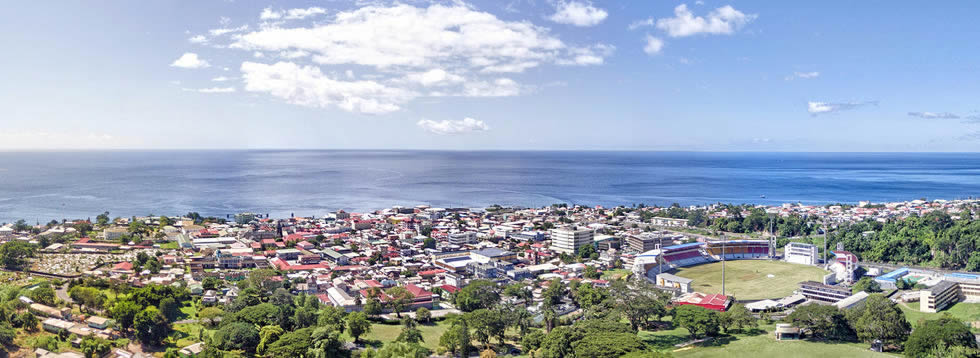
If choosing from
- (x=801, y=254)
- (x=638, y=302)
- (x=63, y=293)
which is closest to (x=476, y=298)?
(x=638, y=302)

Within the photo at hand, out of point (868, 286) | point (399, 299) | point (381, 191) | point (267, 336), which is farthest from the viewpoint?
point (381, 191)

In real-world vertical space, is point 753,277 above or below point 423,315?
below

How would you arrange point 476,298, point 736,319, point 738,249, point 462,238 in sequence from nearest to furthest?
1. point 736,319
2. point 476,298
3. point 738,249
4. point 462,238

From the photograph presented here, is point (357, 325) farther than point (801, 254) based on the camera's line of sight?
No

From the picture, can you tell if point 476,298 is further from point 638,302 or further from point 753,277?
point 753,277

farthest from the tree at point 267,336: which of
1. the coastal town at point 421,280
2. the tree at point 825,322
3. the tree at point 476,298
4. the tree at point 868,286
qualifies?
the tree at point 868,286

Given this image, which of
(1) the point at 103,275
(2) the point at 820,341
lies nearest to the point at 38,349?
(1) the point at 103,275

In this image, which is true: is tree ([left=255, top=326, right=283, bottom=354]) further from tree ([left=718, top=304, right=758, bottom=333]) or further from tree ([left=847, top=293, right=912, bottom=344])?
tree ([left=847, top=293, right=912, bottom=344])
